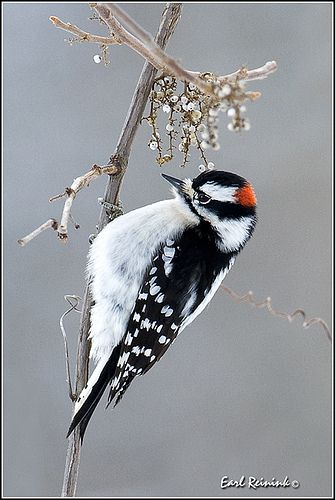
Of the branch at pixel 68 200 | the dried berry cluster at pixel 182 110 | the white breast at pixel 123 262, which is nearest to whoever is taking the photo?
the branch at pixel 68 200

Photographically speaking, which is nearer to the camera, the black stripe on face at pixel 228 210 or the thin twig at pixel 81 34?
the thin twig at pixel 81 34

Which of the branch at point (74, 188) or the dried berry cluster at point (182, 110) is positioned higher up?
the dried berry cluster at point (182, 110)

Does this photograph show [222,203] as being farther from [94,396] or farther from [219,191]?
[94,396]

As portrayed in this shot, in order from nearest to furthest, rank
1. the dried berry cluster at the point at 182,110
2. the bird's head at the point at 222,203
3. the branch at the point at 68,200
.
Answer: the branch at the point at 68,200
the dried berry cluster at the point at 182,110
the bird's head at the point at 222,203

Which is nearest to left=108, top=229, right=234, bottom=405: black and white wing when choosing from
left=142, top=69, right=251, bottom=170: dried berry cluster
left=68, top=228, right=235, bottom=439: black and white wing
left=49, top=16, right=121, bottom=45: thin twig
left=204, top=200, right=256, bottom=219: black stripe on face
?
left=68, top=228, right=235, bottom=439: black and white wing

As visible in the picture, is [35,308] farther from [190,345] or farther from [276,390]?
[276,390]

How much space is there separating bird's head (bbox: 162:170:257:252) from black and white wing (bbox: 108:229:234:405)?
Answer: 0.06 metres

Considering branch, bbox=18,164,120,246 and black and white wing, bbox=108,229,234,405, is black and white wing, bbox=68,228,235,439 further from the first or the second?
branch, bbox=18,164,120,246

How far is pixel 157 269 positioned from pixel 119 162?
44 centimetres

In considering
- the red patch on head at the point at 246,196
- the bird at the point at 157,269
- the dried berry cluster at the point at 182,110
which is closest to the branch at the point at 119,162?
the dried berry cluster at the point at 182,110

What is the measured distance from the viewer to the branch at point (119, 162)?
1164 mm

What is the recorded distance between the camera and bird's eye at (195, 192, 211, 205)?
1582 mm

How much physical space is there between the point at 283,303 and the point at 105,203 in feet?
4.99

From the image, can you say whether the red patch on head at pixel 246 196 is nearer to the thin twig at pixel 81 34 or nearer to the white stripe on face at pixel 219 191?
the white stripe on face at pixel 219 191
